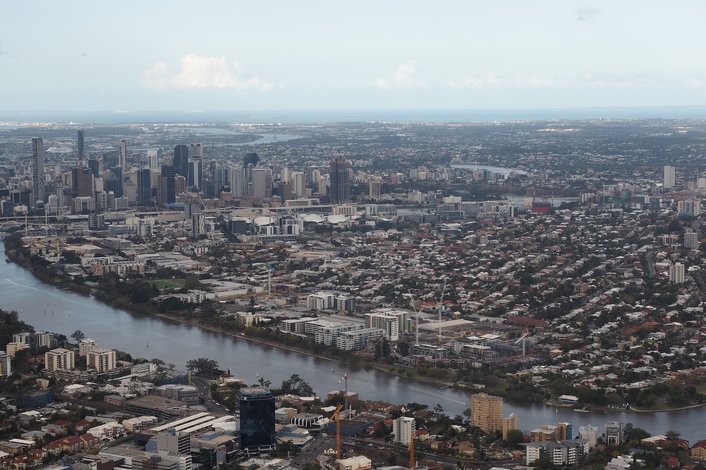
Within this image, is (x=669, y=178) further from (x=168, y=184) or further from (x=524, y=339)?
(x=524, y=339)

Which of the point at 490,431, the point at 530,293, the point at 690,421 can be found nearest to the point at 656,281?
the point at 530,293

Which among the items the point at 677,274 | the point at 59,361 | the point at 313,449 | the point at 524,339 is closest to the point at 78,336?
the point at 59,361

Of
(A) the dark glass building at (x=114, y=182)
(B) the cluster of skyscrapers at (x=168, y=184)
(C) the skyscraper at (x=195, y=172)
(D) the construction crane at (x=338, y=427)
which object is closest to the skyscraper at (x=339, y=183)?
(B) the cluster of skyscrapers at (x=168, y=184)

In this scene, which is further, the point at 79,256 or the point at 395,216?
the point at 395,216

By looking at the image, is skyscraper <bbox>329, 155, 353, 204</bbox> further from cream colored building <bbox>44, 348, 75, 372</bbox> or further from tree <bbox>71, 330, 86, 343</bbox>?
cream colored building <bbox>44, 348, 75, 372</bbox>

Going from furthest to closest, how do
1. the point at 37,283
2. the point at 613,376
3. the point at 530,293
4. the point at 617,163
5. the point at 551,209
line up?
the point at 617,163 → the point at 551,209 → the point at 37,283 → the point at 530,293 → the point at 613,376

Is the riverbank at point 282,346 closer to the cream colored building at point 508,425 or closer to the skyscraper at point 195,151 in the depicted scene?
the cream colored building at point 508,425

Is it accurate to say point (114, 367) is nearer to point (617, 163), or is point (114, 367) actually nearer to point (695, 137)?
point (617, 163)
